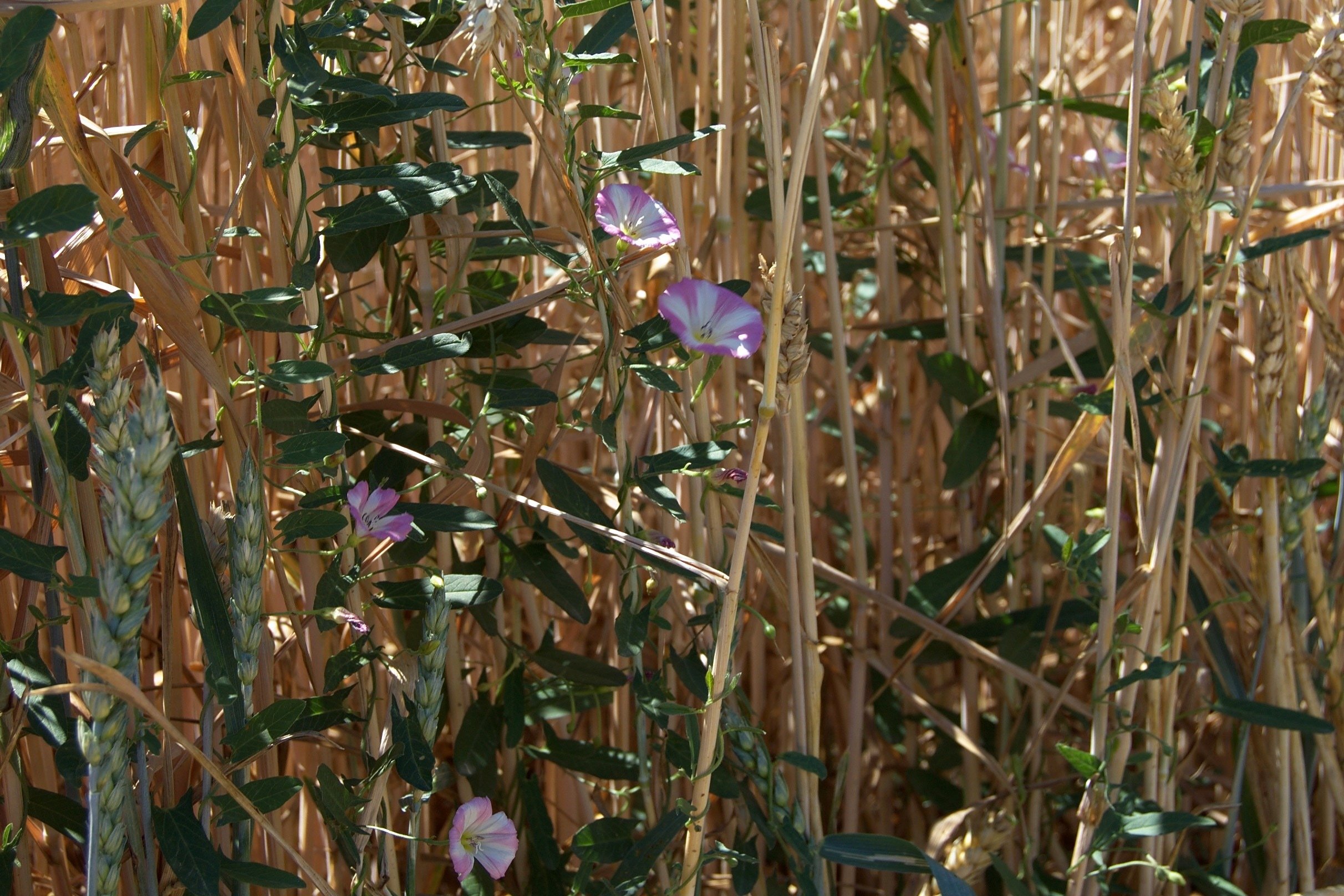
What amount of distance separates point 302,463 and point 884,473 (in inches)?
25.1

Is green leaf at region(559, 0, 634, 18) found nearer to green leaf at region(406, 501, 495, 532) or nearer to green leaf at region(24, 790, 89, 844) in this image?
green leaf at region(406, 501, 495, 532)

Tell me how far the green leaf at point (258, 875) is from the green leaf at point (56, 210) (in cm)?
31

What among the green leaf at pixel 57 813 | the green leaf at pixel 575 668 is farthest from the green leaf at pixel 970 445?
the green leaf at pixel 57 813

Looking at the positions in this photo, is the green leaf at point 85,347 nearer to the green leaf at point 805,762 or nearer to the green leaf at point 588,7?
the green leaf at point 588,7

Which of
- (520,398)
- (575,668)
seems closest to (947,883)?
(575,668)

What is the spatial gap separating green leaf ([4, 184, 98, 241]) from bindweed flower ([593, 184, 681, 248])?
9.8 inches

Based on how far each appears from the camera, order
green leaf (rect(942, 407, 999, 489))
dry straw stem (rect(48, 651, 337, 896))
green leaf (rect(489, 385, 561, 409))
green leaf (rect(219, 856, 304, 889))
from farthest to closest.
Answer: green leaf (rect(942, 407, 999, 489)) → green leaf (rect(489, 385, 561, 409)) → green leaf (rect(219, 856, 304, 889)) → dry straw stem (rect(48, 651, 337, 896))

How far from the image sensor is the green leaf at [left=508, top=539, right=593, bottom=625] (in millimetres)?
717

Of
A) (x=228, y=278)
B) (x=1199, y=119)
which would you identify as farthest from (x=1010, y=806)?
(x=228, y=278)

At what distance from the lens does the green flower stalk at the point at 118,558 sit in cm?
43

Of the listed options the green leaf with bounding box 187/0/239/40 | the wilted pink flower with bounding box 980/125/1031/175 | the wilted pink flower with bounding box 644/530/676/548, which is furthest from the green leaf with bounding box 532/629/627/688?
the wilted pink flower with bounding box 980/125/1031/175

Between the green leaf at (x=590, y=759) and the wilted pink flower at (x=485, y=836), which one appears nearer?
the wilted pink flower at (x=485, y=836)

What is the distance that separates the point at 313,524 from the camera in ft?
1.82

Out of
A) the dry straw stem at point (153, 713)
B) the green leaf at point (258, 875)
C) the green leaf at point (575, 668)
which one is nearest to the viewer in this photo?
the dry straw stem at point (153, 713)
